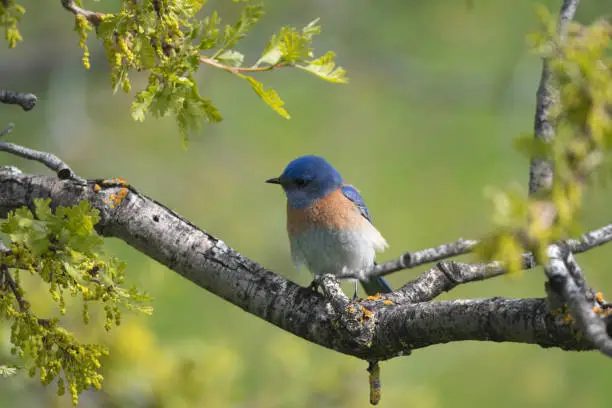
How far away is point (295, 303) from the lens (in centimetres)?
280

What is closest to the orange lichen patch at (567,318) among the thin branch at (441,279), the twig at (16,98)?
the thin branch at (441,279)

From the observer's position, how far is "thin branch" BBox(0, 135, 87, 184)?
8.81 feet

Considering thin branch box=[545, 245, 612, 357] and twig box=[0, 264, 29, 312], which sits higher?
twig box=[0, 264, 29, 312]

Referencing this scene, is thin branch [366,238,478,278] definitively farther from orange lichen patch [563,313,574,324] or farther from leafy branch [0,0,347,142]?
leafy branch [0,0,347,142]

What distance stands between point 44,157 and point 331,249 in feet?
7.04

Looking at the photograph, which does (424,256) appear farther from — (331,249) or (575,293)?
(331,249)

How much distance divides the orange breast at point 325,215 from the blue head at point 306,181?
43 mm

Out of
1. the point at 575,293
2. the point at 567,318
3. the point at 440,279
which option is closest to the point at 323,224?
the point at 440,279

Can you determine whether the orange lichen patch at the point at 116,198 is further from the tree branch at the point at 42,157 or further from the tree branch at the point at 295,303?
the tree branch at the point at 42,157

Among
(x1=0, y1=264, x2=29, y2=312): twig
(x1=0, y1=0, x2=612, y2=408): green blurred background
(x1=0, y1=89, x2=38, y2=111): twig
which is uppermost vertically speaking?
(x1=0, y1=0, x2=612, y2=408): green blurred background

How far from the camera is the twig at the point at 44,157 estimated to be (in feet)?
8.81

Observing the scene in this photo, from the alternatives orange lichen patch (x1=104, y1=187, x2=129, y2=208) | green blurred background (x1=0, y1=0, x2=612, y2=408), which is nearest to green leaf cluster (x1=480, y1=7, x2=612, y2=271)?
orange lichen patch (x1=104, y1=187, x2=129, y2=208)

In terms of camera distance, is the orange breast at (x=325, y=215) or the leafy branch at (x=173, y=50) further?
the orange breast at (x=325, y=215)

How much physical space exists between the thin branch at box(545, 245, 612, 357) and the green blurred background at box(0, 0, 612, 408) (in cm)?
627
